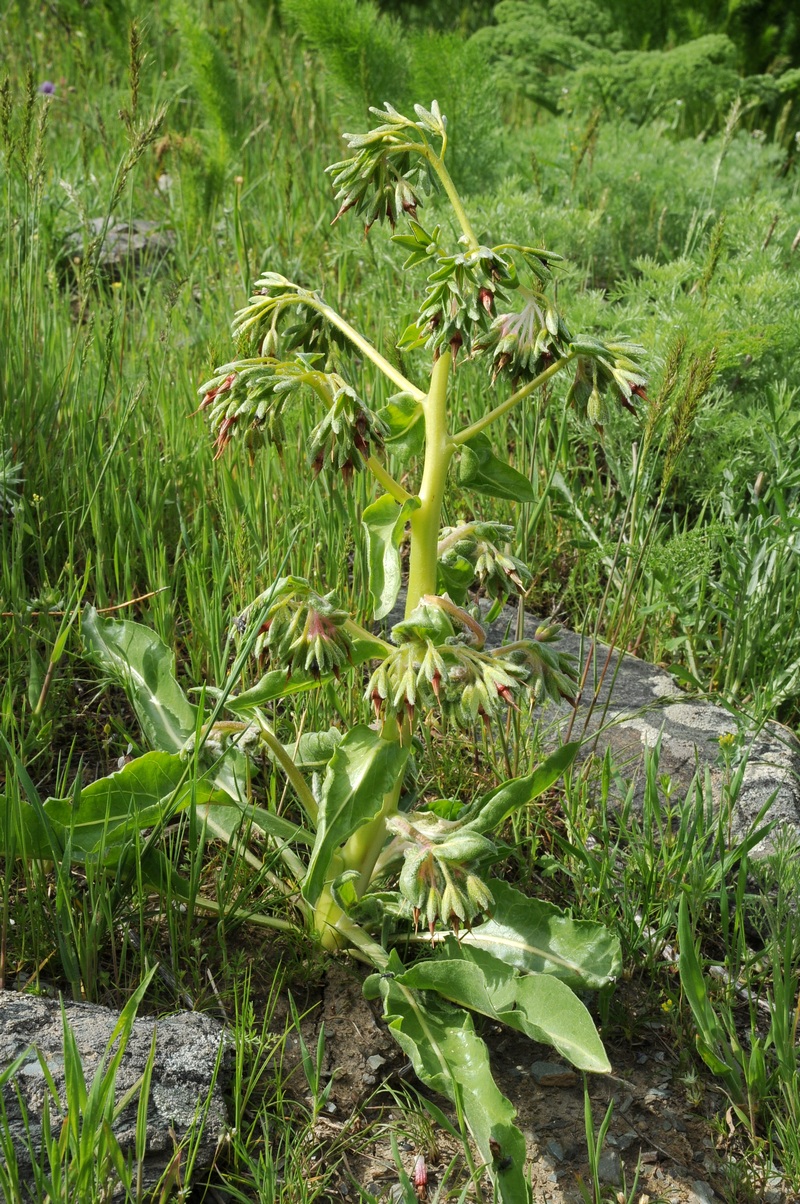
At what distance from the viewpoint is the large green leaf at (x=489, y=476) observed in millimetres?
1843

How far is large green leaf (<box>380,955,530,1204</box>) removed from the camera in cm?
156

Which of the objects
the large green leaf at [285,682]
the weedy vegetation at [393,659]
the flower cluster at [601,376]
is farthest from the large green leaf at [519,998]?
the flower cluster at [601,376]

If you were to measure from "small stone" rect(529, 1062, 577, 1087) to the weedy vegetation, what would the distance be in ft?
0.36

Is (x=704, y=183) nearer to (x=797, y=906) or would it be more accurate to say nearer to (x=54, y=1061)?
(x=797, y=906)

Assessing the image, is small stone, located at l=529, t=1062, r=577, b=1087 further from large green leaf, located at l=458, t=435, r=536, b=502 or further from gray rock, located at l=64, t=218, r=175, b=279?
gray rock, located at l=64, t=218, r=175, b=279

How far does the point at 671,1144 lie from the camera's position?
5.94 feet

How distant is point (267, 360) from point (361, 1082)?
125 centimetres

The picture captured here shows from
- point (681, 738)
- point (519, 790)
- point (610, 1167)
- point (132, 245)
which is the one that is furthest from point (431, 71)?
point (610, 1167)

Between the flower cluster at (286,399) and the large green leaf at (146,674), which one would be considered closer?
the flower cluster at (286,399)

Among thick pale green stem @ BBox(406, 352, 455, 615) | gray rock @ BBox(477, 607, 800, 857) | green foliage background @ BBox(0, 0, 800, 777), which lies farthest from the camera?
green foliage background @ BBox(0, 0, 800, 777)

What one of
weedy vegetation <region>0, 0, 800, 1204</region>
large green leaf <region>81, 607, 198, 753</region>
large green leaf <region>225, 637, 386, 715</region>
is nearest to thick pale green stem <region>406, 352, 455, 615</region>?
weedy vegetation <region>0, 0, 800, 1204</region>

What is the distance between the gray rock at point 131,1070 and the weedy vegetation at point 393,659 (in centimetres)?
6

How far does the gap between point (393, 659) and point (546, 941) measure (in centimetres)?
62

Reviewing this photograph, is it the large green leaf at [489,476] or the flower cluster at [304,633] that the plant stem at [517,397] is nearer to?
the large green leaf at [489,476]
